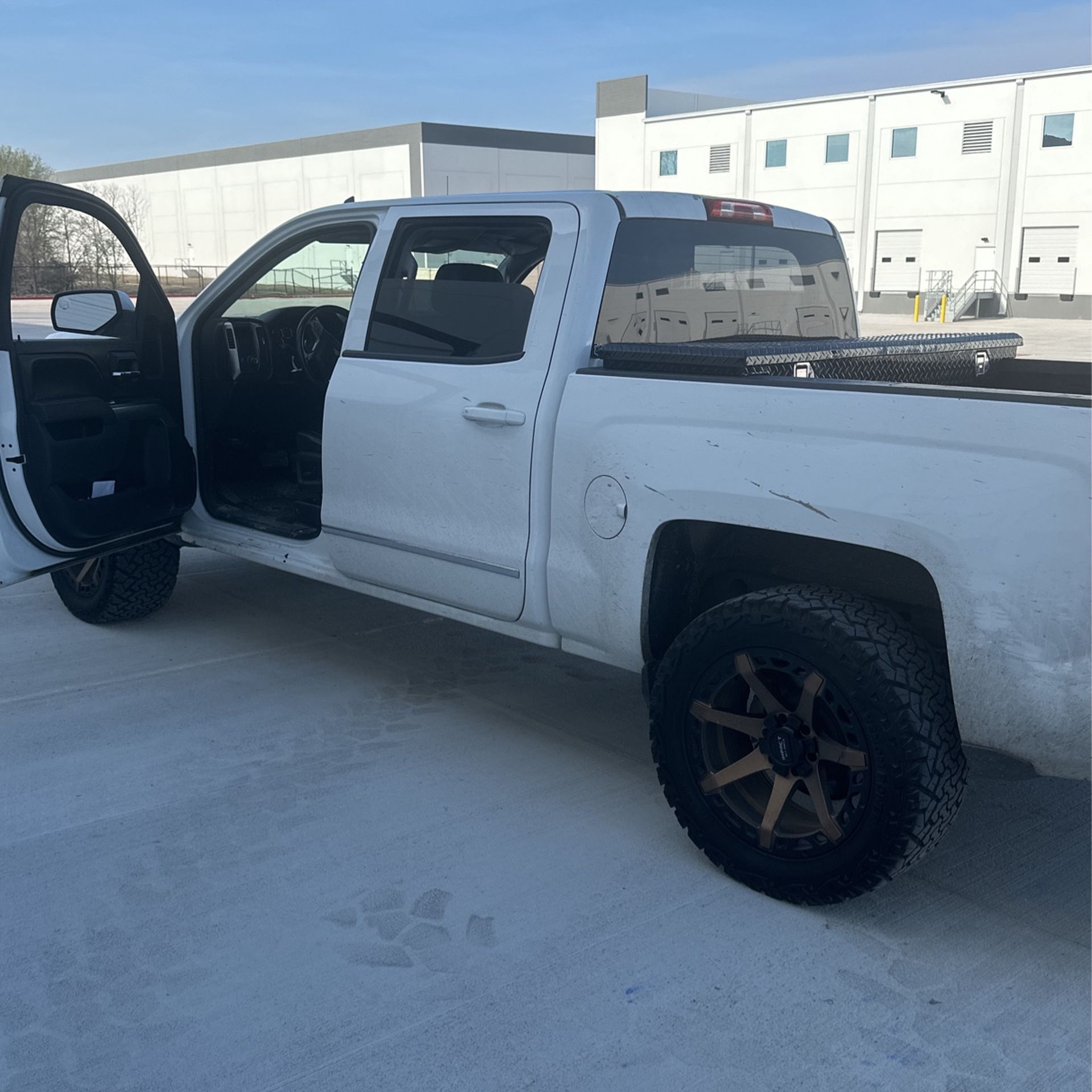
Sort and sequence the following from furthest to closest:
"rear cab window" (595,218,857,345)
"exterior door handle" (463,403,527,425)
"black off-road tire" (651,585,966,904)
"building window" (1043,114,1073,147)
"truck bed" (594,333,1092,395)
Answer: "building window" (1043,114,1073,147), "rear cab window" (595,218,857,345), "exterior door handle" (463,403,527,425), "truck bed" (594,333,1092,395), "black off-road tire" (651,585,966,904)

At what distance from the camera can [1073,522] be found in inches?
95.1

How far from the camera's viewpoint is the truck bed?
3219mm

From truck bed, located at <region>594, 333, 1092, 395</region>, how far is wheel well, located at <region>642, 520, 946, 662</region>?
1.50ft

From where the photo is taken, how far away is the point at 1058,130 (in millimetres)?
37406

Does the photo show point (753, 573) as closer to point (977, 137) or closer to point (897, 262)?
point (977, 137)

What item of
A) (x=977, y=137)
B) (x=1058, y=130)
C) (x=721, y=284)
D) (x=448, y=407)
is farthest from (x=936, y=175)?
(x=448, y=407)

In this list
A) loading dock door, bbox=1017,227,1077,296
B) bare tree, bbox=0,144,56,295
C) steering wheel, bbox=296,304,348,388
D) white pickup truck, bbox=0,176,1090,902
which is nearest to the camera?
white pickup truck, bbox=0,176,1090,902

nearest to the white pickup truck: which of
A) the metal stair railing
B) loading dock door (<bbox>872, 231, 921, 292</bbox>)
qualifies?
the metal stair railing

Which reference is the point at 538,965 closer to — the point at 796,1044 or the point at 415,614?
the point at 796,1044

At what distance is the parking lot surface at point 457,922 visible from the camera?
246 cm

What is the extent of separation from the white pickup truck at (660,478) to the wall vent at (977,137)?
38.8 m

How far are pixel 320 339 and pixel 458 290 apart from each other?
1.54 meters

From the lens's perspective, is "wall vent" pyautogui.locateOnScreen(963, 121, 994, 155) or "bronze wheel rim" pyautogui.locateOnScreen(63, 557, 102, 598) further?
"wall vent" pyautogui.locateOnScreen(963, 121, 994, 155)

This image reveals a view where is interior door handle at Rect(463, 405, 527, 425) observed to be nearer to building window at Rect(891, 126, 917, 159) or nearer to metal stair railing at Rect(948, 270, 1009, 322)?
metal stair railing at Rect(948, 270, 1009, 322)
